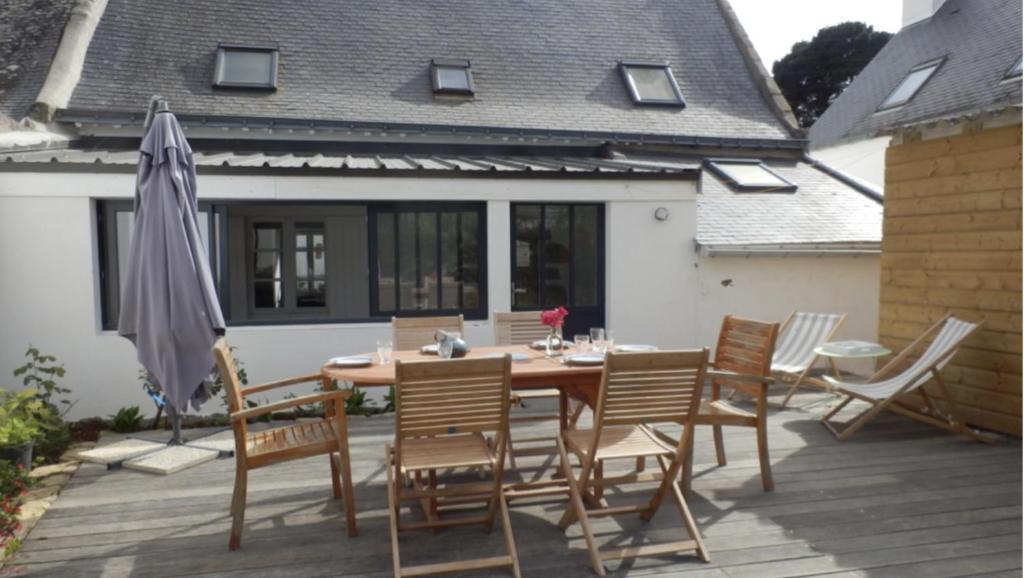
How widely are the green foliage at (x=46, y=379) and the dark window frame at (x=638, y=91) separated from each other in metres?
8.83

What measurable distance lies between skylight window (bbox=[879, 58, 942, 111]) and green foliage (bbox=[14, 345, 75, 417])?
14.5 metres

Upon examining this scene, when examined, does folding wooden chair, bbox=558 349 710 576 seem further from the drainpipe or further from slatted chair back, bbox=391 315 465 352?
the drainpipe

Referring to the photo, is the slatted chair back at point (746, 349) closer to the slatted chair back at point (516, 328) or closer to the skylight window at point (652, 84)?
the slatted chair back at point (516, 328)

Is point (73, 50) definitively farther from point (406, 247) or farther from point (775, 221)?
point (775, 221)

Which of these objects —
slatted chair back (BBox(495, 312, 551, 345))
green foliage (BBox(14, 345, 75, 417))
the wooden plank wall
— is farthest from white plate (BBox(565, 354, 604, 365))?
green foliage (BBox(14, 345, 75, 417))

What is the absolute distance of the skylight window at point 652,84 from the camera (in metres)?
11.6

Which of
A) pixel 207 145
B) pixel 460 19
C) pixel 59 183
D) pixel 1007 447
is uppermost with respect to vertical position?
pixel 460 19

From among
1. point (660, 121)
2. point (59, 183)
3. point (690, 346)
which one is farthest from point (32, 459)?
point (660, 121)

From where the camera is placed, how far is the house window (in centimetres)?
740

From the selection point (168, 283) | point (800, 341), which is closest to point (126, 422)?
point (168, 283)

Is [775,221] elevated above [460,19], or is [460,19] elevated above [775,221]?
[460,19]

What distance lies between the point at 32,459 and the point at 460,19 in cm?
974

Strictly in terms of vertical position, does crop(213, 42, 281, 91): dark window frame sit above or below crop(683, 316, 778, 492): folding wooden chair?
above

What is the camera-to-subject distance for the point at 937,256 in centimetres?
625
